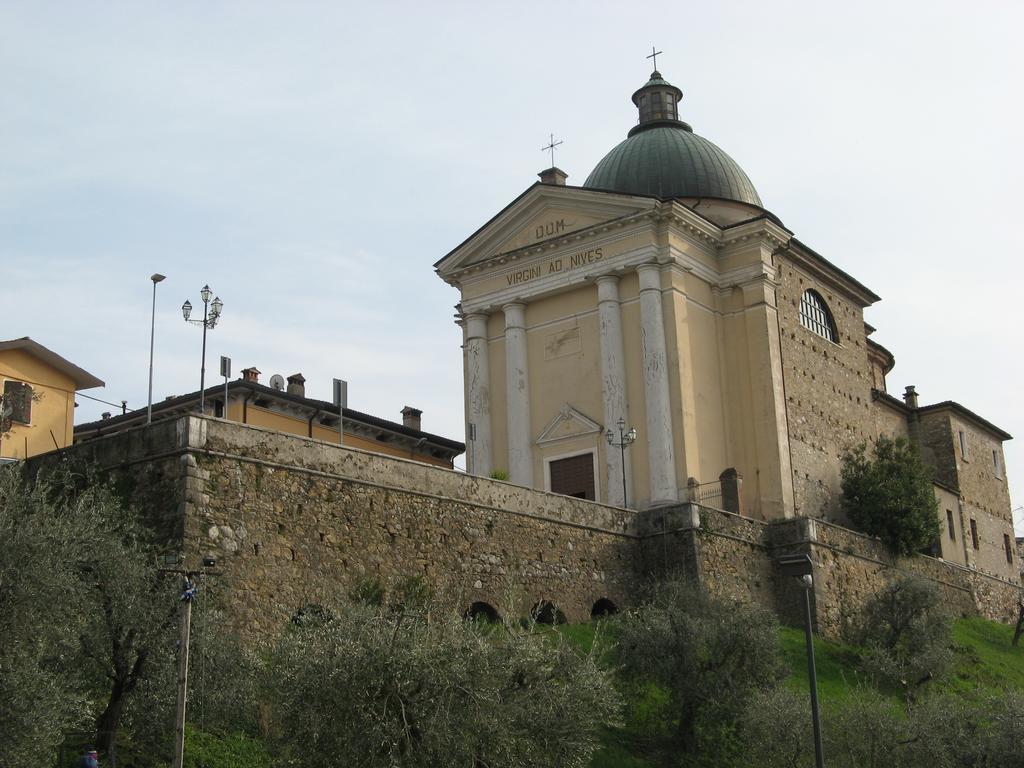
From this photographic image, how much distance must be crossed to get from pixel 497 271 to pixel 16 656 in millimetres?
25795

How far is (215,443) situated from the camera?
22.2 m

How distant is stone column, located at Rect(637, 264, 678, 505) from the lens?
117 feet

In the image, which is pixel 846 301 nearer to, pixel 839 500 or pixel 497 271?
pixel 839 500

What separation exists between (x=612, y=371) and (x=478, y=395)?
4672mm

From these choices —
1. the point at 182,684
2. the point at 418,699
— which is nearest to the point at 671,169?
the point at 418,699

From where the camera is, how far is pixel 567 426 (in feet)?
126

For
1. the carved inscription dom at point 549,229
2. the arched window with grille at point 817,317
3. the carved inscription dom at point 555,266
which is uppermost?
the carved inscription dom at point 549,229

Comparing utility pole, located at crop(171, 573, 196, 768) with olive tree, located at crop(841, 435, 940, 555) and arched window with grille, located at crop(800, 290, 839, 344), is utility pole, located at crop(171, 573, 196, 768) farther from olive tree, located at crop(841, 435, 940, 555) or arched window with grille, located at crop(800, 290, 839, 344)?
arched window with grille, located at crop(800, 290, 839, 344)

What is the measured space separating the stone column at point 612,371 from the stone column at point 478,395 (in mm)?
4029

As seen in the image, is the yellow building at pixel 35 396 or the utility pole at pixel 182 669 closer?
the utility pole at pixel 182 669

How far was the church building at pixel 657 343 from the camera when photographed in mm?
36938

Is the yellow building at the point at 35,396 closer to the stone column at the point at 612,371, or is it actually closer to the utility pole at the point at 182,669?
the stone column at the point at 612,371

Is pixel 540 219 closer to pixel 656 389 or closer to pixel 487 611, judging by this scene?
pixel 656 389

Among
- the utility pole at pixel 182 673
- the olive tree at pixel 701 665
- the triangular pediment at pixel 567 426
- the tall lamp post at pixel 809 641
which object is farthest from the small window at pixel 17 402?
the tall lamp post at pixel 809 641
